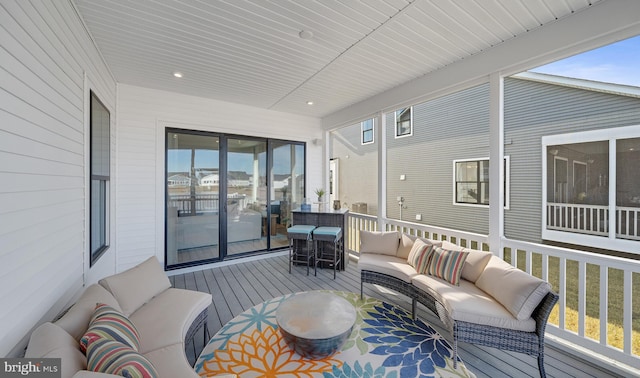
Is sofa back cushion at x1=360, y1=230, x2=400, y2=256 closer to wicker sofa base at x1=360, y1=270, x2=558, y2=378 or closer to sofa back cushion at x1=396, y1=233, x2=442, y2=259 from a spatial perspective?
sofa back cushion at x1=396, y1=233, x2=442, y2=259

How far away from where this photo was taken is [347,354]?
6.98ft

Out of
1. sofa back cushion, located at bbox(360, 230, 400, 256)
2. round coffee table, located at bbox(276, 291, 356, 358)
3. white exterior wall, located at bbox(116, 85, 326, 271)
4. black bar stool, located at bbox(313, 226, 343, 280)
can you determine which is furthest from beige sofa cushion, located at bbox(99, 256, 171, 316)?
sofa back cushion, located at bbox(360, 230, 400, 256)

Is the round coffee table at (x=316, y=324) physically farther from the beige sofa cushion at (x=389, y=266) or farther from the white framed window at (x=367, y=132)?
the white framed window at (x=367, y=132)

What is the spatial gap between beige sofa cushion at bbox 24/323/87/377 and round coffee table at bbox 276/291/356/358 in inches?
47.9

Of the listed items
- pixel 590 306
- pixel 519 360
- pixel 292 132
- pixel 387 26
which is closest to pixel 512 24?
pixel 387 26

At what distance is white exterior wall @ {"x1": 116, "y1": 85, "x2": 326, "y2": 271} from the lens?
12.8 ft

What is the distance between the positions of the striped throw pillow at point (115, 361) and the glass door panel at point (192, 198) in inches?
139

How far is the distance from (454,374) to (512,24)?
3.31 metres

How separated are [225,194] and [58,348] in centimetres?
377

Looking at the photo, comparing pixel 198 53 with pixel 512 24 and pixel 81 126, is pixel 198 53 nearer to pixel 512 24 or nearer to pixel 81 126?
pixel 81 126

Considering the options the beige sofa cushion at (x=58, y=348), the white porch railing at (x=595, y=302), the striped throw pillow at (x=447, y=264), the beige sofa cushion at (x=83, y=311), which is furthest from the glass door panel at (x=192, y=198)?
the white porch railing at (x=595, y=302)

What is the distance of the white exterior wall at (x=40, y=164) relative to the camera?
1297mm

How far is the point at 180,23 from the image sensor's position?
2.43 metres

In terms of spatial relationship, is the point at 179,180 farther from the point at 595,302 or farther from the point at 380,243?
the point at 595,302
